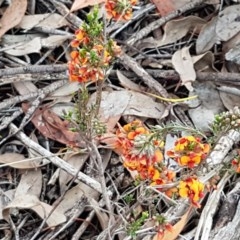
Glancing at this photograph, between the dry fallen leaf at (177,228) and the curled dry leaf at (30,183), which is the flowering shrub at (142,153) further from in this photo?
the curled dry leaf at (30,183)

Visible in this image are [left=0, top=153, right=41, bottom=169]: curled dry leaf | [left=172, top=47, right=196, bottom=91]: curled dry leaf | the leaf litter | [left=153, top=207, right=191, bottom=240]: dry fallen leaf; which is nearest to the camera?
[left=153, top=207, right=191, bottom=240]: dry fallen leaf

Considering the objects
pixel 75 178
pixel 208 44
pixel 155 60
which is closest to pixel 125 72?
pixel 155 60

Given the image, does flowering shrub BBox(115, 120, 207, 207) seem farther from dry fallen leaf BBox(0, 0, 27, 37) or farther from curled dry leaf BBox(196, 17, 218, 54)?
dry fallen leaf BBox(0, 0, 27, 37)

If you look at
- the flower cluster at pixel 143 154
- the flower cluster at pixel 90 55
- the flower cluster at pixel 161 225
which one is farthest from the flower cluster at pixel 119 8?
the flower cluster at pixel 161 225

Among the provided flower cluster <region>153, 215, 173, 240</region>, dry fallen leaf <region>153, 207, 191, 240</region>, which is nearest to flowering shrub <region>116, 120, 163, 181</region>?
flower cluster <region>153, 215, 173, 240</region>

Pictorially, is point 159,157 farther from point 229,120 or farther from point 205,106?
point 205,106

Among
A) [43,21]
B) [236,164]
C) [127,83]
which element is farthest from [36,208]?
[43,21]

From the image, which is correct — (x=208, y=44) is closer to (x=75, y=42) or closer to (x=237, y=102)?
(x=237, y=102)
